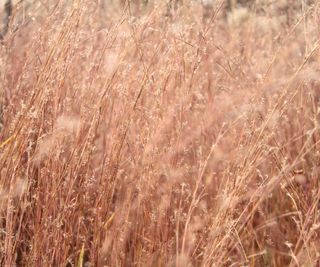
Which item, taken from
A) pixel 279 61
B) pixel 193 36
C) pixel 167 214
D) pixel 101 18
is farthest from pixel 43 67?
pixel 101 18

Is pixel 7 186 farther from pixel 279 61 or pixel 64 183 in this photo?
pixel 279 61

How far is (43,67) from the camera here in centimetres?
152

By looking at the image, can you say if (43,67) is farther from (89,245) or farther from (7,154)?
(89,245)

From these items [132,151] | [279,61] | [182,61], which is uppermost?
[182,61]

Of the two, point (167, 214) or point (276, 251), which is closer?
point (167, 214)

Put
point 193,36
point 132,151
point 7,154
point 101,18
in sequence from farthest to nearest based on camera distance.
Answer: point 101,18, point 193,36, point 132,151, point 7,154

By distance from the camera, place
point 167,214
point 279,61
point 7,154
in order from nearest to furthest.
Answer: point 7,154 → point 167,214 → point 279,61

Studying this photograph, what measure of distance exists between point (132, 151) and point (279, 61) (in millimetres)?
1268

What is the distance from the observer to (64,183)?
1.48m

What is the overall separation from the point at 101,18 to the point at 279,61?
4.18 feet

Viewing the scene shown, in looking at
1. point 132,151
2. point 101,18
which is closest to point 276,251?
point 132,151

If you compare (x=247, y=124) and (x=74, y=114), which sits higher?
(x=74, y=114)

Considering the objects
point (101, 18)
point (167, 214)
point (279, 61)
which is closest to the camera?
point (167, 214)

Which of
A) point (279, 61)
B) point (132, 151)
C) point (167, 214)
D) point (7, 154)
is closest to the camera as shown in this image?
point (7, 154)
